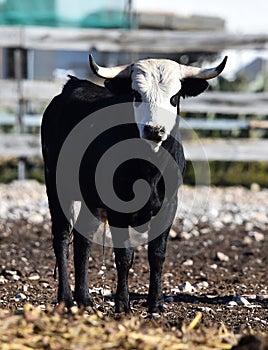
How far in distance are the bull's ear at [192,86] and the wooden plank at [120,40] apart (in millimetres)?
9266

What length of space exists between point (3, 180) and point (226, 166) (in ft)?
14.0

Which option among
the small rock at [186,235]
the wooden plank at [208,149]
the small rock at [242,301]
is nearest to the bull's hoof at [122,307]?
the small rock at [242,301]

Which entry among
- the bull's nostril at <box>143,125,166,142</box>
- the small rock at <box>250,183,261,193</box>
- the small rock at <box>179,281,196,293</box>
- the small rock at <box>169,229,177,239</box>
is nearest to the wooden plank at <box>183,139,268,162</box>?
the small rock at <box>250,183,261,193</box>

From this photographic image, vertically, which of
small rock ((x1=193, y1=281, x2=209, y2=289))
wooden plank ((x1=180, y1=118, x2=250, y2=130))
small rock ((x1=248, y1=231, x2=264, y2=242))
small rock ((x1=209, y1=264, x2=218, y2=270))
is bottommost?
wooden plank ((x1=180, y1=118, x2=250, y2=130))

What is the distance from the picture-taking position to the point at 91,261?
376 inches

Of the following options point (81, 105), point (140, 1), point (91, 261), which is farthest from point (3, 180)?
point (140, 1)

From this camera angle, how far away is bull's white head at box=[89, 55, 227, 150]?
6684mm

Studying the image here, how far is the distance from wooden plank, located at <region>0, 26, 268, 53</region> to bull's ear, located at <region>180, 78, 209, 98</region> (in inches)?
365

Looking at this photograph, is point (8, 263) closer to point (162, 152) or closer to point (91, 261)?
point (91, 261)

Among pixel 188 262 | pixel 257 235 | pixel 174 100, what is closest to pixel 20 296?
pixel 174 100

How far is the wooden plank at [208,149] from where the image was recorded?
1577 cm

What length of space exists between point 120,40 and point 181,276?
8.39m

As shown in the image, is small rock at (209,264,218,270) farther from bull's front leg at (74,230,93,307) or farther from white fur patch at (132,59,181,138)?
white fur patch at (132,59,181,138)

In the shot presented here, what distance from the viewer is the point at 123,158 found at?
23.1ft
